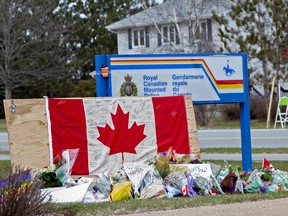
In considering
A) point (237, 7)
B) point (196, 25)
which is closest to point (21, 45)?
point (196, 25)

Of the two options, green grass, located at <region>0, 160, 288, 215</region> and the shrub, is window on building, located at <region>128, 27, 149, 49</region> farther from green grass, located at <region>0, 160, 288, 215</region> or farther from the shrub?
the shrub

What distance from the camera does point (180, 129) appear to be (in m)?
13.3

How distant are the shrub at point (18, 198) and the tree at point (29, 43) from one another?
34.7 m

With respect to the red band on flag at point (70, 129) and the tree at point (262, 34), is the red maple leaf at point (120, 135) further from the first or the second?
the tree at point (262, 34)

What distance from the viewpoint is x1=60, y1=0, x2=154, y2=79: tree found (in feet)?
164

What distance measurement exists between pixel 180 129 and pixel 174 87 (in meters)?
0.89

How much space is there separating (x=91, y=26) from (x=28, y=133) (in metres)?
39.6

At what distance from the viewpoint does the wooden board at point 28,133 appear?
1195 cm

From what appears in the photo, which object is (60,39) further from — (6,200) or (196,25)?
(6,200)

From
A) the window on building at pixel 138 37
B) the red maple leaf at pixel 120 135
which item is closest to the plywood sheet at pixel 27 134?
the red maple leaf at pixel 120 135

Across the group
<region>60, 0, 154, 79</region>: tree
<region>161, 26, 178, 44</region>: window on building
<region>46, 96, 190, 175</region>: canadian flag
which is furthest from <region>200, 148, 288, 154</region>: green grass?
<region>60, 0, 154, 79</region>: tree

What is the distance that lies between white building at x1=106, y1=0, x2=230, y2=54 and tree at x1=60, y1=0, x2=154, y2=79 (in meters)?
3.23

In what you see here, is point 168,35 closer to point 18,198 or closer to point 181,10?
point 181,10

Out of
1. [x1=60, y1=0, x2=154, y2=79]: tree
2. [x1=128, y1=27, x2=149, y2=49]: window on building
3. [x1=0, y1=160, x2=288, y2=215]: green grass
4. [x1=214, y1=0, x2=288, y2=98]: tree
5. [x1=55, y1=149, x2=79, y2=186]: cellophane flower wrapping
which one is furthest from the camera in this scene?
[x1=60, y1=0, x2=154, y2=79]: tree
